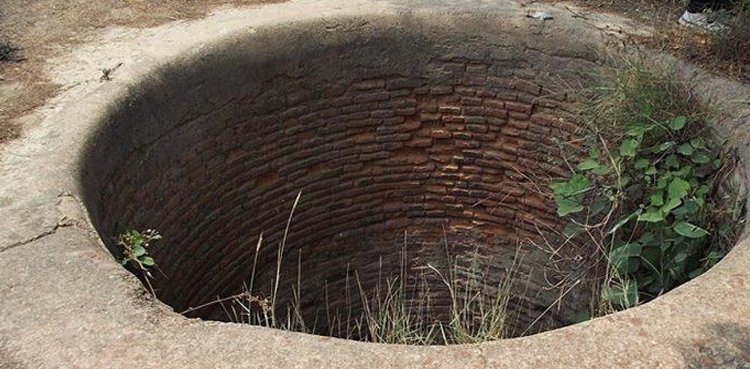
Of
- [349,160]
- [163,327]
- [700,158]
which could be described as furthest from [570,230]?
[163,327]

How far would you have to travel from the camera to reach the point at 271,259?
184 inches

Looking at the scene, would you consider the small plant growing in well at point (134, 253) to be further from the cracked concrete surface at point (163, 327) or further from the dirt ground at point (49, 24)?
the dirt ground at point (49, 24)

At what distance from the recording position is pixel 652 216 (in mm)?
3518

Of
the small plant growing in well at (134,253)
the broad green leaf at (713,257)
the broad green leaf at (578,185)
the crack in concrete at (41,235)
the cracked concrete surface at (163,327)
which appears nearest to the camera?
the cracked concrete surface at (163,327)

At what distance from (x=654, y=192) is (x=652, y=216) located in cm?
21

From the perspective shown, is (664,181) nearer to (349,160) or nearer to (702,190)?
(702,190)

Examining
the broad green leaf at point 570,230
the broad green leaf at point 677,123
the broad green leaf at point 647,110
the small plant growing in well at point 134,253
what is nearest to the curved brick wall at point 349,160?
the broad green leaf at point 570,230

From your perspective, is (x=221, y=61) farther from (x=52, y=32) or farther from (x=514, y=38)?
(x=514, y=38)

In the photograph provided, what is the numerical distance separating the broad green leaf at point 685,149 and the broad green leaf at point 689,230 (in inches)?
14.2

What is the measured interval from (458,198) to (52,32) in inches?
102

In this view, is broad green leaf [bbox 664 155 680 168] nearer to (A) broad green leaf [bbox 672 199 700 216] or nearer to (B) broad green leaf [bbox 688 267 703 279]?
(A) broad green leaf [bbox 672 199 700 216]

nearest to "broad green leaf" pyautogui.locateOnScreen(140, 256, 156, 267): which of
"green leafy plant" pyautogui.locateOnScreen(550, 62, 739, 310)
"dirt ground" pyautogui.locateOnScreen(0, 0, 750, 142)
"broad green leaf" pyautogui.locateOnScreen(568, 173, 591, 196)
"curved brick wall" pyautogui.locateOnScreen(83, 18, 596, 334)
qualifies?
"curved brick wall" pyautogui.locateOnScreen(83, 18, 596, 334)

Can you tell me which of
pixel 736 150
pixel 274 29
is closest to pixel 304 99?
pixel 274 29

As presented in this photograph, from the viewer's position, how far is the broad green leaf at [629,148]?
366 cm
